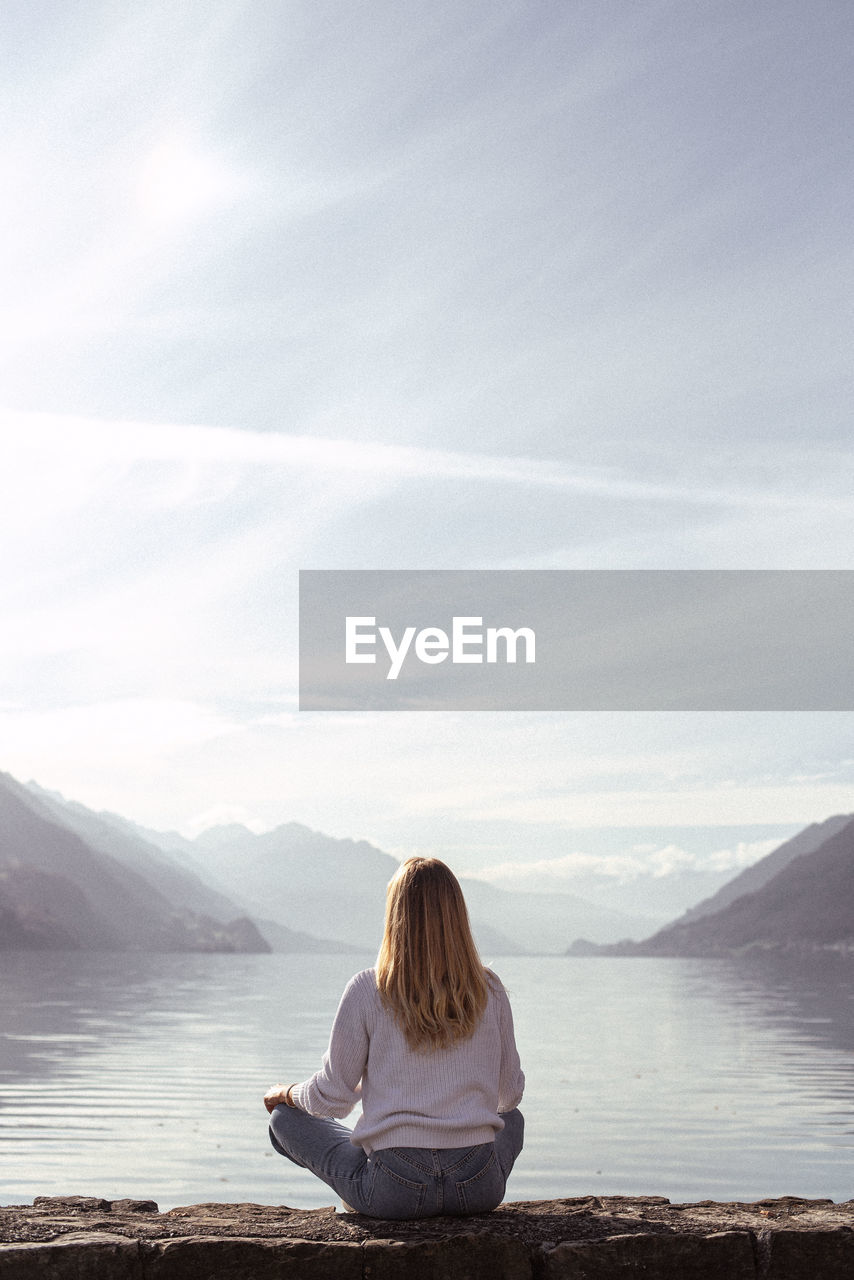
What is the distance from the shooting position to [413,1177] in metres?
3.94

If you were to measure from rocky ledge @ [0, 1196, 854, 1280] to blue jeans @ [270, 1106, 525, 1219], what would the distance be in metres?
0.05

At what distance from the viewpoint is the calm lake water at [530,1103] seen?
1091cm

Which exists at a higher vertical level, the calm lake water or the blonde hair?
the blonde hair

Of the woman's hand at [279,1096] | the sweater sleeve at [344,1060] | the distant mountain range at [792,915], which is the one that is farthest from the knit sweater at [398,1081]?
the distant mountain range at [792,915]

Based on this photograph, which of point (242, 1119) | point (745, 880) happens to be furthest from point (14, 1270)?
point (745, 880)

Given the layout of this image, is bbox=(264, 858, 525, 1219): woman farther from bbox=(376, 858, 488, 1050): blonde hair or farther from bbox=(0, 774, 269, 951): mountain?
Answer: bbox=(0, 774, 269, 951): mountain

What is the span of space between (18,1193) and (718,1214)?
23.5 ft

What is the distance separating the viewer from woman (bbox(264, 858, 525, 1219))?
3.93 metres

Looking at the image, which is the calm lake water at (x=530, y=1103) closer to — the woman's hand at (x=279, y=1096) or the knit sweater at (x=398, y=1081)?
the woman's hand at (x=279, y=1096)

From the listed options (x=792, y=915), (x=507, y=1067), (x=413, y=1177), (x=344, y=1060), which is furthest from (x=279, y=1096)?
(x=792, y=915)

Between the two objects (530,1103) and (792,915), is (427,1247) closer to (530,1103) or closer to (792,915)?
(530,1103)

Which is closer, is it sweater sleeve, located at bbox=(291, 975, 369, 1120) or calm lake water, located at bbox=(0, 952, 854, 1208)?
sweater sleeve, located at bbox=(291, 975, 369, 1120)

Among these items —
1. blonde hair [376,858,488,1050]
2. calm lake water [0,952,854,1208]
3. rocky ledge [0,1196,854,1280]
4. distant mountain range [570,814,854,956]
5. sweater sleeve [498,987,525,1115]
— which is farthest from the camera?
distant mountain range [570,814,854,956]

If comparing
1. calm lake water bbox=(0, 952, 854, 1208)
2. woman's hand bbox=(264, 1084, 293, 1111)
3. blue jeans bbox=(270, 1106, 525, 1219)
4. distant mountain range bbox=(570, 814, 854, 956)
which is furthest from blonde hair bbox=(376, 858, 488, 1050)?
distant mountain range bbox=(570, 814, 854, 956)
